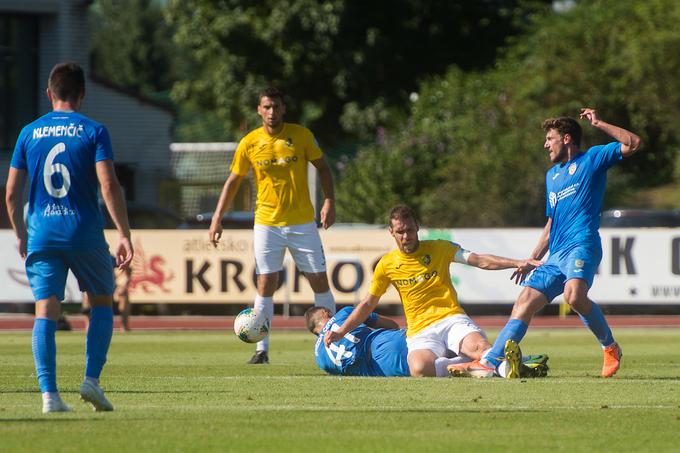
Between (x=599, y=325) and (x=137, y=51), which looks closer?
(x=599, y=325)

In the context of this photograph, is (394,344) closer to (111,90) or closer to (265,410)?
(265,410)

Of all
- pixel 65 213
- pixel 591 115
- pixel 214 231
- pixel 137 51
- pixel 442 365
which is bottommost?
pixel 442 365

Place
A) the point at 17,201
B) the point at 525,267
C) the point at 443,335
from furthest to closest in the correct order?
the point at 443,335 → the point at 525,267 → the point at 17,201

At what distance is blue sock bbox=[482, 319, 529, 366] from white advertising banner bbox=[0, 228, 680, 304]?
40.7 ft

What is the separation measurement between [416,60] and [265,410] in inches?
1683

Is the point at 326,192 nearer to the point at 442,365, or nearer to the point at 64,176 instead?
the point at 442,365

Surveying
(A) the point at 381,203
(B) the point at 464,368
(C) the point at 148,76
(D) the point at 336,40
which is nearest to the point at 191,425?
(B) the point at 464,368

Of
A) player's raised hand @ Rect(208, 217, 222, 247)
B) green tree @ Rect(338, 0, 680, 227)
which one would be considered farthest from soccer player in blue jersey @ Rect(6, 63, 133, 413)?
green tree @ Rect(338, 0, 680, 227)

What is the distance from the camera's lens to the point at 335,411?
A: 8.52 m

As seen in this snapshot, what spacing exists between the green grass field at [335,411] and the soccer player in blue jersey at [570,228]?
→ 579 mm

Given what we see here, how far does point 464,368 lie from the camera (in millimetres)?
11070

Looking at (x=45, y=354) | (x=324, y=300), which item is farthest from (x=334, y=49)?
(x=45, y=354)

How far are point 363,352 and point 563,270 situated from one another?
170 centimetres

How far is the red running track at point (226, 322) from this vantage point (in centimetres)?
2223
